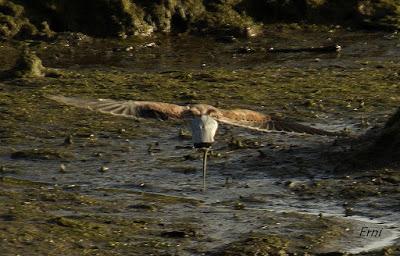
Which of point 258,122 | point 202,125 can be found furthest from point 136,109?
point 258,122

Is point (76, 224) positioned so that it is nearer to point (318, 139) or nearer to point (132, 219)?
point (132, 219)

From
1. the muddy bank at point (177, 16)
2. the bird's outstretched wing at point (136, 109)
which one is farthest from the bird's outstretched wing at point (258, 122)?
the muddy bank at point (177, 16)

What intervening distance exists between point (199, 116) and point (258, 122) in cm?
52

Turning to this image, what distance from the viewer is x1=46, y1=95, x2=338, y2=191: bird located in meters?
9.16

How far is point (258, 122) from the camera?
9570 millimetres

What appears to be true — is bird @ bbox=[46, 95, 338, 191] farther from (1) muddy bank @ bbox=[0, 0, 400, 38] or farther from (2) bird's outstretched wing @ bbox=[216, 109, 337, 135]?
(1) muddy bank @ bbox=[0, 0, 400, 38]

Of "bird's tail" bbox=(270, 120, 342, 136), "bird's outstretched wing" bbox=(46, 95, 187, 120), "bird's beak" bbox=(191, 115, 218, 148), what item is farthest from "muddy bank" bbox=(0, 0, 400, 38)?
"bird's beak" bbox=(191, 115, 218, 148)

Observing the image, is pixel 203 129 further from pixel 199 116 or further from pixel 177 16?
pixel 177 16

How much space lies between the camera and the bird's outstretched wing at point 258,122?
30.7 ft

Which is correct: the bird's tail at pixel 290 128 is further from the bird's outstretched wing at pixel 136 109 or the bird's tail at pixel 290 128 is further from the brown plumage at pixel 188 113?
the bird's outstretched wing at pixel 136 109

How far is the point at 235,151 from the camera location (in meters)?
12.9

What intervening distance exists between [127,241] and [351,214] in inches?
85.0

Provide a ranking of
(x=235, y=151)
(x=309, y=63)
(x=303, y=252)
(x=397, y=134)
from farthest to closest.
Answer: (x=309, y=63)
(x=235, y=151)
(x=397, y=134)
(x=303, y=252)

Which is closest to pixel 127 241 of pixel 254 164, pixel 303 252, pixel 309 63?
pixel 303 252
